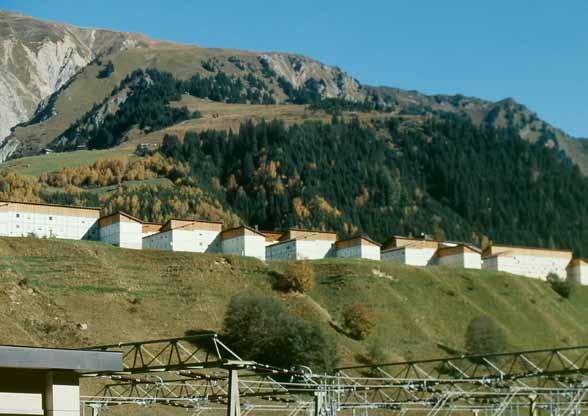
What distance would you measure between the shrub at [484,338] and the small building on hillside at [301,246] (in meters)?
30.8

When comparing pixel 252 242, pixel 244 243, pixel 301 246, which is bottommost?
pixel 244 243

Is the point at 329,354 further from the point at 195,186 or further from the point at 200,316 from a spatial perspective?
the point at 195,186

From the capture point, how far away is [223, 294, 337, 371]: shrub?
80.4m

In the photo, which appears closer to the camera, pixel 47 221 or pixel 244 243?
pixel 47 221

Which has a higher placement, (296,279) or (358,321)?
(296,279)

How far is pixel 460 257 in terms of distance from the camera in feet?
417

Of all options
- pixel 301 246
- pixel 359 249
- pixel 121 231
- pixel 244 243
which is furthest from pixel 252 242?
pixel 121 231

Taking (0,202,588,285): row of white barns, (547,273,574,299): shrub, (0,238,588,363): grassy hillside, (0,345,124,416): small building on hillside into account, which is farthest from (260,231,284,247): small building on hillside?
(0,345,124,416): small building on hillside

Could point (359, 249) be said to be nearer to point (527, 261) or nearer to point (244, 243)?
point (244, 243)

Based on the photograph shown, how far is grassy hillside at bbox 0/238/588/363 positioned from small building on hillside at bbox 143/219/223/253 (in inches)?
451

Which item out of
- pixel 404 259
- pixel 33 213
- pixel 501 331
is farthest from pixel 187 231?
pixel 501 331

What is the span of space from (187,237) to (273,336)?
3716 centimetres

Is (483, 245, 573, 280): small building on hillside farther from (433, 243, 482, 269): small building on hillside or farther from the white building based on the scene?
the white building

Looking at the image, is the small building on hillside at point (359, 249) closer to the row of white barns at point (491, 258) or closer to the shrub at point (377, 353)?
the row of white barns at point (491, 258)
